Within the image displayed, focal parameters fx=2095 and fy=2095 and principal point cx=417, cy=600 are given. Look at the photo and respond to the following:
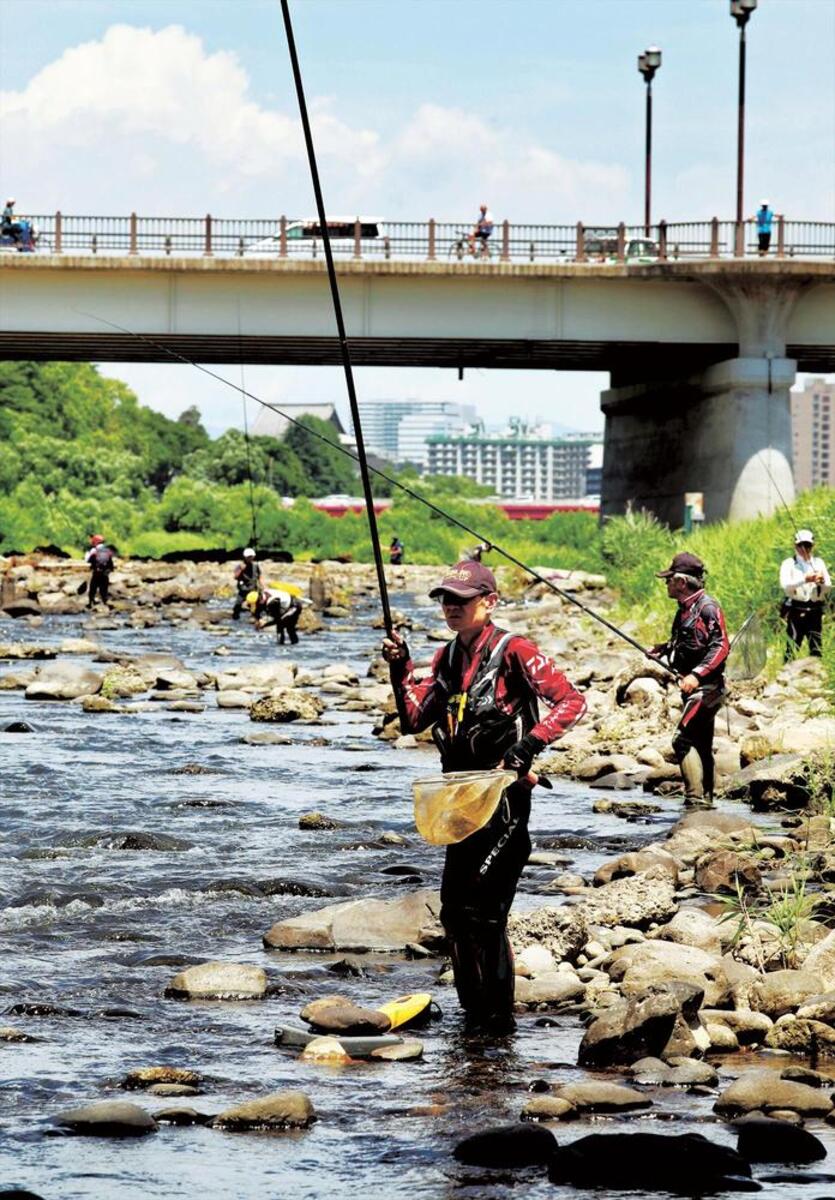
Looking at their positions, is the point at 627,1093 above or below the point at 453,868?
below

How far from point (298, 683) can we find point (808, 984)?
18.5 m

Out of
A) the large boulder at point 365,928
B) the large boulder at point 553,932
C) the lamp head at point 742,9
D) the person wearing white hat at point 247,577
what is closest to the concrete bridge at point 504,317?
the lamp head at point 742,9

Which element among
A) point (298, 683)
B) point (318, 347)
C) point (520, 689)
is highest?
point (318, 347)

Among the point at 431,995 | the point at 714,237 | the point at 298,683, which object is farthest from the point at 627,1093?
the point at 714,237

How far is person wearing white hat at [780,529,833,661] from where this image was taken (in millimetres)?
20516

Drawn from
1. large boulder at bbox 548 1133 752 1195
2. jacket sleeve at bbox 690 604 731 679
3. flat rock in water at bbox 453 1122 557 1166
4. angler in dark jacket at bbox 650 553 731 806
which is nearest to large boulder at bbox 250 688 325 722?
angler in dark jacket at bbox 650 553 731 806

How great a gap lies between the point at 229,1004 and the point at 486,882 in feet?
4.82

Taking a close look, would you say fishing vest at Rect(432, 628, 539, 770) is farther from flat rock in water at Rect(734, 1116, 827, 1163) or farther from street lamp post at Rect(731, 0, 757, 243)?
street lamp post at Rect(731, 0, 757, 243)

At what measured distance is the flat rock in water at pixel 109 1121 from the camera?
22.2 feet

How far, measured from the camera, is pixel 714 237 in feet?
156

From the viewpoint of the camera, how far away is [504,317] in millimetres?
48406

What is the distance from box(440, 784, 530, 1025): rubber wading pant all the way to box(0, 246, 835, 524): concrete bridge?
3829cm

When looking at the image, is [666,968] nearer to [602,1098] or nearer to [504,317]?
[602,1098]

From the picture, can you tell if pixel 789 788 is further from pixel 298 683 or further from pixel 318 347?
pixel 318 347
